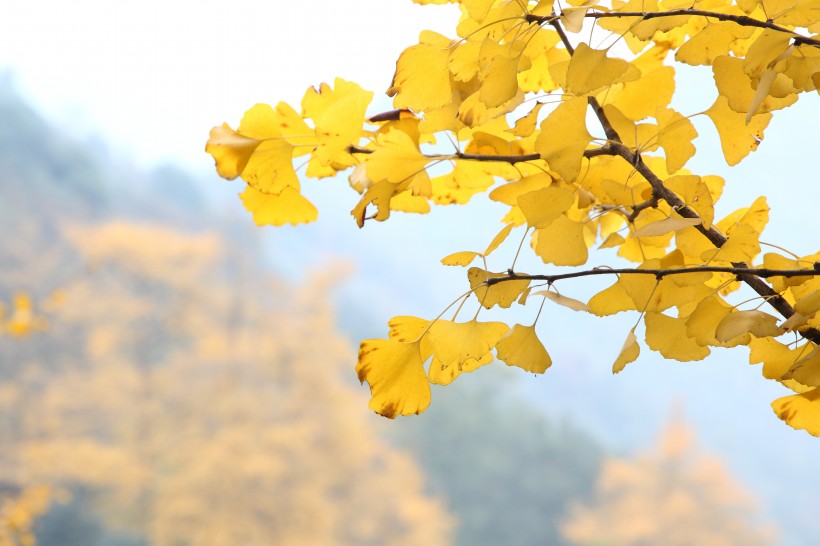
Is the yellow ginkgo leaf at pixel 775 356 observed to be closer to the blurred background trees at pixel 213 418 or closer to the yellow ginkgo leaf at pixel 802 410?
the yellow ginkgo leaf at pixel 802 410

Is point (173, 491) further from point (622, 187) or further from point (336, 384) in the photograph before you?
point (622, 187)

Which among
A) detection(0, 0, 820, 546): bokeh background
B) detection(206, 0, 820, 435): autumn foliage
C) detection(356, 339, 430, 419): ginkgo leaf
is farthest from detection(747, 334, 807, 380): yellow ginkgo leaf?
detection(0, 0, 820, 546): bokeh background

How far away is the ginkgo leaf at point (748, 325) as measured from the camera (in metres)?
0.20

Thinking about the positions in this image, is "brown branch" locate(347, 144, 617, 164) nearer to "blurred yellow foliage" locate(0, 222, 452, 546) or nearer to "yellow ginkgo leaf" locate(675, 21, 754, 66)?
"yellow ginkgo leaf" locate(675, 21, 754, 66)

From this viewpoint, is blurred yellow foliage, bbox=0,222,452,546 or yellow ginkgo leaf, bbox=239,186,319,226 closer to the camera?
yellow ginkgo leaf, bbox=239,186,319,226

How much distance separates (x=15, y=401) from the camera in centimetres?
655

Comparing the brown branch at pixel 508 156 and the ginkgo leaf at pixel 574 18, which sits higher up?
the brown branch at pixel 508 156

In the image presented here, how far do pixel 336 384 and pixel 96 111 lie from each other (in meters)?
9.54

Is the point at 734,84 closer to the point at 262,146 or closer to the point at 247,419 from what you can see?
the point at 262,146

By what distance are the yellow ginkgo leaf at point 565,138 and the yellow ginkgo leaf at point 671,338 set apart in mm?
57

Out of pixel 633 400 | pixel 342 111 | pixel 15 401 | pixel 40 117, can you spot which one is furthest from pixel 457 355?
pixel 633 400

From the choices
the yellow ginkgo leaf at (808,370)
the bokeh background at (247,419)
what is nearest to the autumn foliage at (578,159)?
the yellow ginkgo leaf at (808,370)

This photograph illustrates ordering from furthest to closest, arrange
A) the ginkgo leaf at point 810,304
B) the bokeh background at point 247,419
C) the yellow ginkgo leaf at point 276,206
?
the bokeh background at point 247,419 < the yellow ginkgo leaf at point 276,206 < the ginkgo leaf at point 810,304

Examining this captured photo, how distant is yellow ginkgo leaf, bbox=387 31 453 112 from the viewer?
23cm
